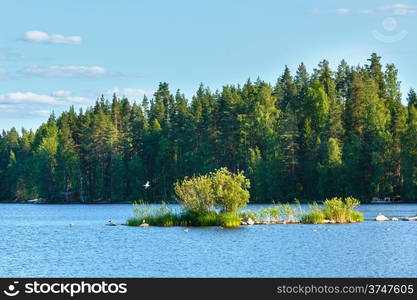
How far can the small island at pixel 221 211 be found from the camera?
214ft

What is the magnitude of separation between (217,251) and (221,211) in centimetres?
1661

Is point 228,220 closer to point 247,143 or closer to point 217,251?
point 217,251

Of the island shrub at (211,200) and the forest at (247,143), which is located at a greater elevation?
the forest at (247,143)

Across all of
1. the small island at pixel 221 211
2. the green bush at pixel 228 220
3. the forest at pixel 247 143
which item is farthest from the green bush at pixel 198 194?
the forest at pixel 247 143

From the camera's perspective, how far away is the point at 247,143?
13162 cm

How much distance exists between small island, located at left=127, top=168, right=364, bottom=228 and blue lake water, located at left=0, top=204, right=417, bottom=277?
1701 millimetres

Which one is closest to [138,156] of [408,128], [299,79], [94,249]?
[299,79]

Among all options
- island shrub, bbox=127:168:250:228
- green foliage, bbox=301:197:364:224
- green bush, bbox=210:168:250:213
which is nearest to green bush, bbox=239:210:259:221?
island shrub, bbox=127:168:250:228

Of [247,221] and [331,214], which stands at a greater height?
[331,214]

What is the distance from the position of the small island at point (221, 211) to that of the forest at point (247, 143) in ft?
138

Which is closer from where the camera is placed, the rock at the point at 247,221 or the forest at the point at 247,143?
the rock at the point at 247,221

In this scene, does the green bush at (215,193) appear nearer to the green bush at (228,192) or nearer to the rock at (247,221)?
the green bush at (228,192)

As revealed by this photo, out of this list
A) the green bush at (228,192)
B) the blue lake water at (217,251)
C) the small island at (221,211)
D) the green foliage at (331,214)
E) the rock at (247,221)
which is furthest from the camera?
the green foliage at (331,214)

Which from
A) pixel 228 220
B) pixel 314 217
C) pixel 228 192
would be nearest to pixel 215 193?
pixel 228 192
